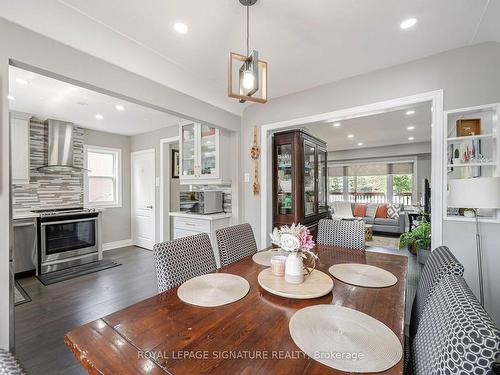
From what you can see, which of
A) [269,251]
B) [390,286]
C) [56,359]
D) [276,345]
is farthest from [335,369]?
[56,359]

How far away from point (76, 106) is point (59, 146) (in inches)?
39.8

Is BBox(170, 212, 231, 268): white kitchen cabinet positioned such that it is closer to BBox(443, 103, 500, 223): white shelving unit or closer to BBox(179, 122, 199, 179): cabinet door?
BBox(179, 122, 199, 179): cabinet door

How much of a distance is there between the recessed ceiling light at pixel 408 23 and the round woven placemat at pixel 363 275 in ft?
6.05

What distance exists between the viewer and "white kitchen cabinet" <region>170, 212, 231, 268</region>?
139 inches

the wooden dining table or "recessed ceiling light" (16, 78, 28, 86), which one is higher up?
"recessed ceiling light" (16, 78, 28, 86)

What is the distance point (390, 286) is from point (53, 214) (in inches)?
182

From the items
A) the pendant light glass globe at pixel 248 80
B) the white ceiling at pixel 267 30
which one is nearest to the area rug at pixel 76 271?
the white ceiling at pixel 267 30

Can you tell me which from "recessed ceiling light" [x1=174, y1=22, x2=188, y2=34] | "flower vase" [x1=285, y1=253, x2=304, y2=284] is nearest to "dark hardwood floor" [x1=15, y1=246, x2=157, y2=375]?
"flower vase" [x1=285, y1=253, x2=304, y2=284]

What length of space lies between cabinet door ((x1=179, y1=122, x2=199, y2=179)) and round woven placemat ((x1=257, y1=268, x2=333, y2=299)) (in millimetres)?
2685

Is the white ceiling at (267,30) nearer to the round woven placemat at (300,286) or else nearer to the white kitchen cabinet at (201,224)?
the round woven placemat at (300,286)

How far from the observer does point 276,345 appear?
2.74 ft

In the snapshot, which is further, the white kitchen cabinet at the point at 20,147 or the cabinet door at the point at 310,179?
the cabinet door at the point at 310,179

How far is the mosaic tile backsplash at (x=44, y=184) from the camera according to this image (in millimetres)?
3869

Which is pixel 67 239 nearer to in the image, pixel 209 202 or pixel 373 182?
pixel 209 202
